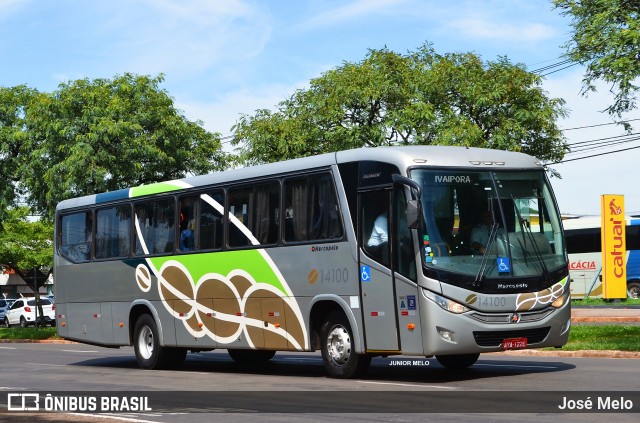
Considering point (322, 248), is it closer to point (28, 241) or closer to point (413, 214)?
point (413, 214)

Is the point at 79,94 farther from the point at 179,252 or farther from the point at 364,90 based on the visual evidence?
the point at 179,252

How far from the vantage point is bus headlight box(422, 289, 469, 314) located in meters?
14.9

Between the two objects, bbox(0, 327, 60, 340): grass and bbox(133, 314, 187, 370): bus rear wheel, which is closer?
bbox(133, 314, 187, 370): bus rear wheel

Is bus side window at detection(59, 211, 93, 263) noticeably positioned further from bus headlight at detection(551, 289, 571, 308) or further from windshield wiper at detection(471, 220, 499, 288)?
bus headlight at detection(551, 289, 571, 308)

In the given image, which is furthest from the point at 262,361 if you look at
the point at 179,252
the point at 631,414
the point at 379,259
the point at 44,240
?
the point at 44,240

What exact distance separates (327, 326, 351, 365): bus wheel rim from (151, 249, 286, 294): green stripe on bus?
1.40 meters

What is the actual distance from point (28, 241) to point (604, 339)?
4932 cm

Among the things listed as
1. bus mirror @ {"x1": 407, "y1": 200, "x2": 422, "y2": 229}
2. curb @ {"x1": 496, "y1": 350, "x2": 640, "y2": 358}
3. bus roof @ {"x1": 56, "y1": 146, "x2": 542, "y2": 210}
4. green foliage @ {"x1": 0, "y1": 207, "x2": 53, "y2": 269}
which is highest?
green foliage @ {"x1": 0, "y1": 207, "x2": 53, "y2": 269}

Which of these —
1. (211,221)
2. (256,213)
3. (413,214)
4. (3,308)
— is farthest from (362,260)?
(3,308)

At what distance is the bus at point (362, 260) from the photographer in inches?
595

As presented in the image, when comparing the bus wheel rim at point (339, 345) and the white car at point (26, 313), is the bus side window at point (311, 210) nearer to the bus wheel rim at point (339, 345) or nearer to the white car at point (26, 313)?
the bus wheel rim at point (339, 345)

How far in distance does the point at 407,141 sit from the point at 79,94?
12.1m

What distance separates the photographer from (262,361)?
2217 cm

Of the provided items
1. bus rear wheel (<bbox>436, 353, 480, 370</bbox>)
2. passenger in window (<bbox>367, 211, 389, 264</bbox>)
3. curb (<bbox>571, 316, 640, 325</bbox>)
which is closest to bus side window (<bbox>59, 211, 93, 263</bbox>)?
bus rear wheel (<bbox>436, 353, 480, 370</bbox>)
